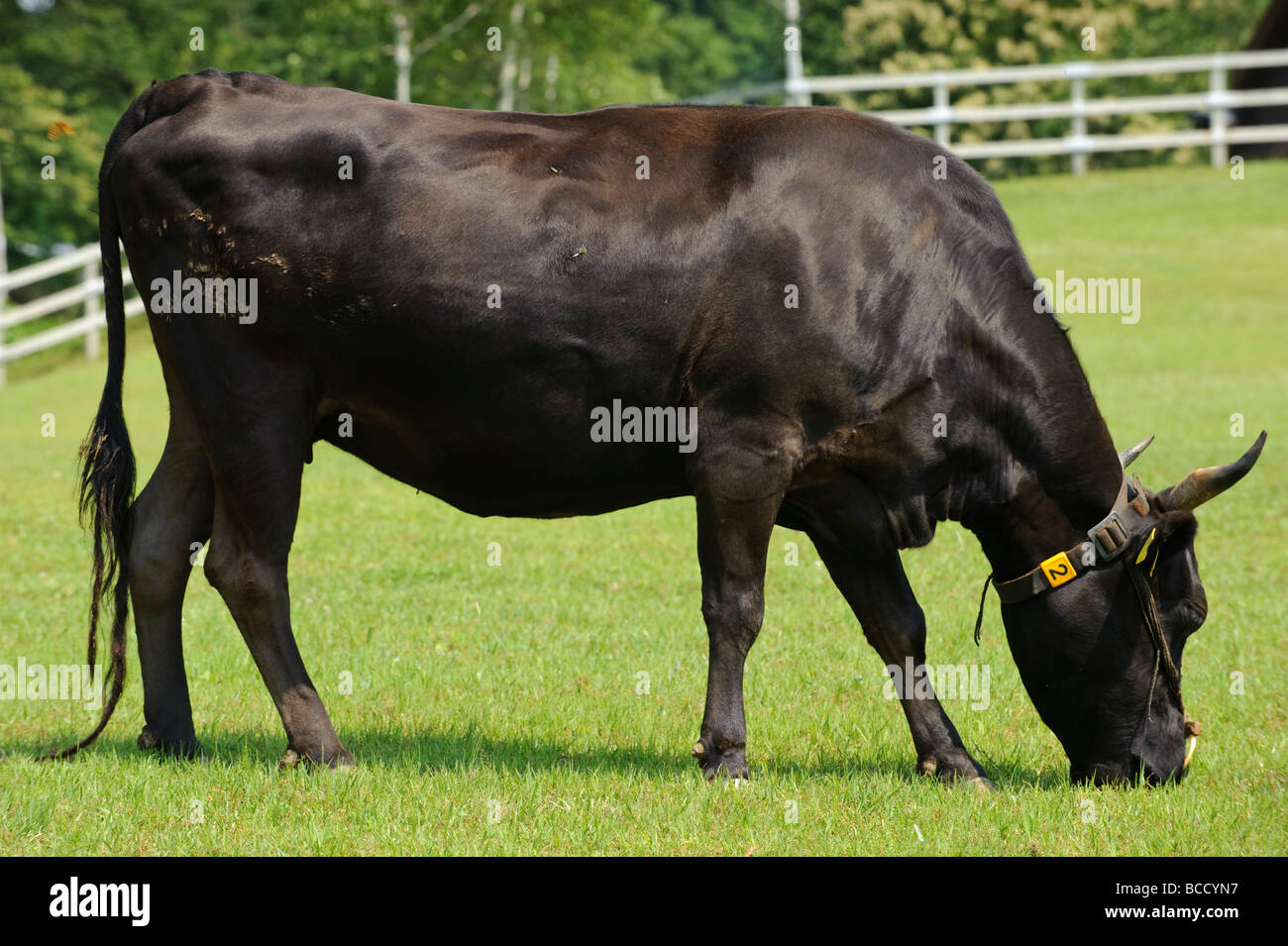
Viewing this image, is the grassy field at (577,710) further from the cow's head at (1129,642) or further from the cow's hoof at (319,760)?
the cow's head at (1129,642)

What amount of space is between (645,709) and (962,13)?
3690 centimetres

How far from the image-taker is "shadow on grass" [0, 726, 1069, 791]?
5988 millimetres

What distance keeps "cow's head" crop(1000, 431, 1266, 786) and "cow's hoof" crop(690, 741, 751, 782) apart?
119 cm

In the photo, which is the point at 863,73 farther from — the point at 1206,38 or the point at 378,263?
the point at 378,263

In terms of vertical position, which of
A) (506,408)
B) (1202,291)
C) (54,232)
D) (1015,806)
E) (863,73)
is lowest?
(1015,806)

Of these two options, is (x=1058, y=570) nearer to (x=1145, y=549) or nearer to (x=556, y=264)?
(x=1145, y=549)

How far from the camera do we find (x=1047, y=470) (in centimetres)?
583

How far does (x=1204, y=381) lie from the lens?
18141mm

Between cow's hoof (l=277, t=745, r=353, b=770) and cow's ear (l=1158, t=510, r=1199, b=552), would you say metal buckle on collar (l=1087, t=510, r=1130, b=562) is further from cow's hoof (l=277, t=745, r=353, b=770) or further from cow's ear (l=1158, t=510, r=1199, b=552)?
cow's hoof (l=277, t=745, r=353, b=770)

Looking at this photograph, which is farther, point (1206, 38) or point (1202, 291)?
point (1206, 38)

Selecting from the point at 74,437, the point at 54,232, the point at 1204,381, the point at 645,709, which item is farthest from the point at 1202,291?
the point at 54,232

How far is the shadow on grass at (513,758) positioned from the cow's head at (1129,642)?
0.29 m

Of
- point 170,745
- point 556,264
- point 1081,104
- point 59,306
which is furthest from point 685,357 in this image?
point 1081,104

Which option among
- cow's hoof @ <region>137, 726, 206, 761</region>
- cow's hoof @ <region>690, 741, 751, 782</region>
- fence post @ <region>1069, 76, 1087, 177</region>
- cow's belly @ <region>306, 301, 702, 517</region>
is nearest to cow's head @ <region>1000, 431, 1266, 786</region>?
cow's hoof @ <region>690, 741, 751, 782</region>
